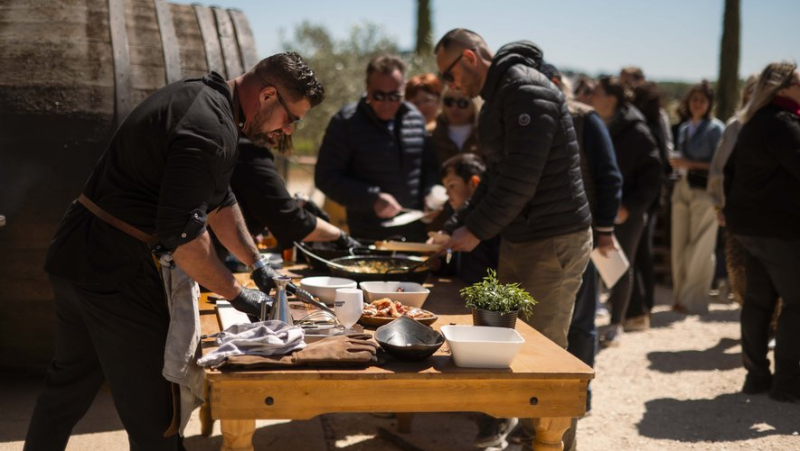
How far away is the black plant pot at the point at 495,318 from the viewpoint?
107 inches

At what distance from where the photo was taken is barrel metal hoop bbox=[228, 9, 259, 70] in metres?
4.73

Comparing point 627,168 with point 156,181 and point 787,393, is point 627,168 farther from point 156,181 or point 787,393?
point 156,181

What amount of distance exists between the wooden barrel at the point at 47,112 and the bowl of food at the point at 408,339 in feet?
7.46

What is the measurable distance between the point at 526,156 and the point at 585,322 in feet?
4.33

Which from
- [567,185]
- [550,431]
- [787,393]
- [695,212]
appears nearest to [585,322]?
[567,185]

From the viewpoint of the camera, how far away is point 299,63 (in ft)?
8.84

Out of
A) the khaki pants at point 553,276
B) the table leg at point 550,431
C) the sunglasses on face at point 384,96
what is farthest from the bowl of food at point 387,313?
the sunglasses on face at point 384,96

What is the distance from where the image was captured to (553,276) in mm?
3709

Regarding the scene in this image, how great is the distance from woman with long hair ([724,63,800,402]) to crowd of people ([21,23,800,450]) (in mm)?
10

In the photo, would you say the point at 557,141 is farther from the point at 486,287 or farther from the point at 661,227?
the point at 661,227

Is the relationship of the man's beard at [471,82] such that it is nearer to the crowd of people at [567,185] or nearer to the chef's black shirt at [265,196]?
the crowd of people at [567,185]

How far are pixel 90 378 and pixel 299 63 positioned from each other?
135 centimetres

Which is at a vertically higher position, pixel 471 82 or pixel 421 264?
pixel 471 82

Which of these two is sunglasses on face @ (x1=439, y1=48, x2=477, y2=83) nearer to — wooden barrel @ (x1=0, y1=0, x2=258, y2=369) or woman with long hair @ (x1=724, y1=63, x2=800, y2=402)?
wooden barrel @ (x1=0, y1=0, x2=258, y2=369)
